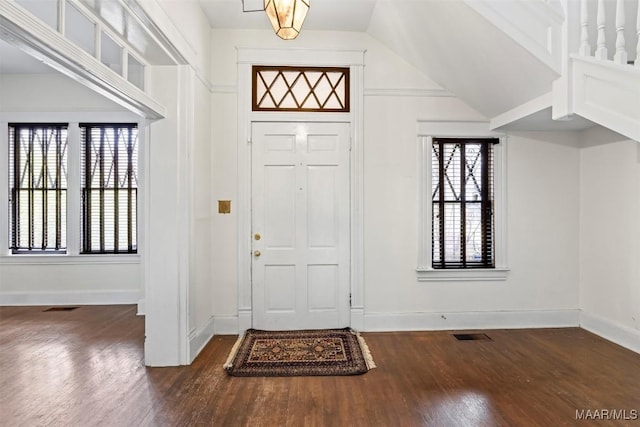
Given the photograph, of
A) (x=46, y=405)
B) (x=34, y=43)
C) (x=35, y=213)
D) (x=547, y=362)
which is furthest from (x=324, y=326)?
(x=35, y=213)

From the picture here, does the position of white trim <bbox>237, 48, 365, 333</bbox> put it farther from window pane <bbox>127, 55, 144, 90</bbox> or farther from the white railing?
the white railing

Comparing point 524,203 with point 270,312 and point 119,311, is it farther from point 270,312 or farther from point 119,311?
point 119,311

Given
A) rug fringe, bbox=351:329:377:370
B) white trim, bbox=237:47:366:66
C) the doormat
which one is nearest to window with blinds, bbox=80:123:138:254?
white trim, bbox=237:47:366:66

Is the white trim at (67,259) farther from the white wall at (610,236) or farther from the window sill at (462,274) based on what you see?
the white wall at (610,236)

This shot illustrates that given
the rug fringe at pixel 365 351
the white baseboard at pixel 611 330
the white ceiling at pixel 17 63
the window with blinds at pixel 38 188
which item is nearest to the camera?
the rug fringe at pixel 365 351

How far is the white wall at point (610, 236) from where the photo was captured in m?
3.49

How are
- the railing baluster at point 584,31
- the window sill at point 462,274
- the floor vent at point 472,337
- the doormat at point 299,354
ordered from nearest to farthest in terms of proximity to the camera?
the railing baluster at point 584,31, the doormat at point 299,354, the floor vent at point 472,337, the window sill at point 462,274

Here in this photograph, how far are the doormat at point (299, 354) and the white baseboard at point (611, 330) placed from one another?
247cm

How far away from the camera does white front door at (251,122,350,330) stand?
395 cm

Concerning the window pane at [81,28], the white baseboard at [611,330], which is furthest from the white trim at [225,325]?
the white baseboard at [611,330]

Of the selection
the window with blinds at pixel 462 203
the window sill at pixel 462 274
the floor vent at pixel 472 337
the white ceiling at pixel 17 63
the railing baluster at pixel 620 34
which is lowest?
the floor vent at pixel 472 337

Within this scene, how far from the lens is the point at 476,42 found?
300cm

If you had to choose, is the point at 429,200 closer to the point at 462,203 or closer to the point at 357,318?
the point at 462,203

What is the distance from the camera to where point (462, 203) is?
407 cm
